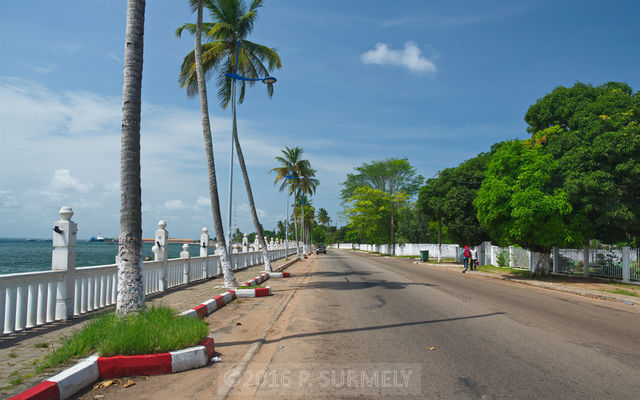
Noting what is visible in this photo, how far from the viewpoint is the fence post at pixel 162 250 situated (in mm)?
13680

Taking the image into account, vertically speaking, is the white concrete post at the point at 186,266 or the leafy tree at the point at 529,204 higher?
the leafy tree at the point at 529,204

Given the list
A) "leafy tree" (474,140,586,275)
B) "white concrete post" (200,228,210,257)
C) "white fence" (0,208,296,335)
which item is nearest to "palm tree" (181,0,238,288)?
"white concrete post" (200,228,210,257)

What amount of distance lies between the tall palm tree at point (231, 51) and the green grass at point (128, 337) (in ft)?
43.3

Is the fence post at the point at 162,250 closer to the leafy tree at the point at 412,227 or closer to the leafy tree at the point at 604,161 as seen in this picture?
the leafy tree at the point at 604,161

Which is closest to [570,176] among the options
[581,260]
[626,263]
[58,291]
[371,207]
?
[626,263]

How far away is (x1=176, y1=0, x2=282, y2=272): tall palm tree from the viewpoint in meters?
18.4

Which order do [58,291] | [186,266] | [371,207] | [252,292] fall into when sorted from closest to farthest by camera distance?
[58,291], [252,292], [186,266], [371,207]

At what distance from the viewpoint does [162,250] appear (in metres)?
13.7

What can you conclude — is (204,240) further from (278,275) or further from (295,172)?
(295,172)

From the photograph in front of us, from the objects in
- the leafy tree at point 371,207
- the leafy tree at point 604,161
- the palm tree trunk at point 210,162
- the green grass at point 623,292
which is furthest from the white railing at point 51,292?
the leafy tree at point 371,207

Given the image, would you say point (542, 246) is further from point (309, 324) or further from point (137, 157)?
point (137, 157)

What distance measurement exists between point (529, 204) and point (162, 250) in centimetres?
1518

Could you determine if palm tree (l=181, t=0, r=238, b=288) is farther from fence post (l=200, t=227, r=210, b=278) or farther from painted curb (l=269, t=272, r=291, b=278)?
painted curb (l=269, t=272, r=291, b=278)

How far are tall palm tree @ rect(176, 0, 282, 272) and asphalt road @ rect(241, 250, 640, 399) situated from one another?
1202cm
